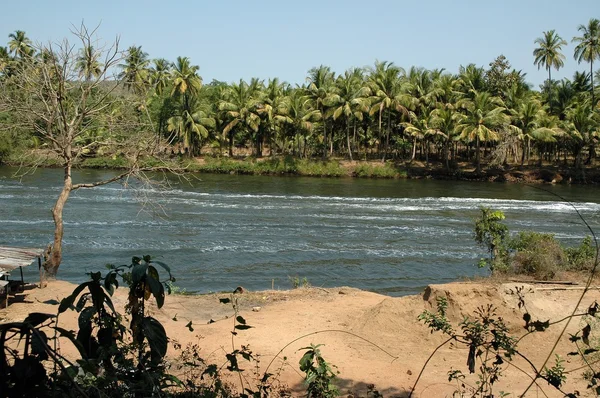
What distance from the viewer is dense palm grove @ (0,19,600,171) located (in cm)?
5269

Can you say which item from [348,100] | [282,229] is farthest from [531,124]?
[282,229]

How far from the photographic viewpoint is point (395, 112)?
59156mm

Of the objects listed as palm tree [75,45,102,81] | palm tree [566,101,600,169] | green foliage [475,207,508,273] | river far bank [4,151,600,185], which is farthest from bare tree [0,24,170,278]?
palm tree [566,101,600,169]

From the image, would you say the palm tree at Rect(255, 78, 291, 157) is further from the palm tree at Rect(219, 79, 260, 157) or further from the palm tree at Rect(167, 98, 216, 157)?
the palm tree at Rect(167, 98, 216, 157)

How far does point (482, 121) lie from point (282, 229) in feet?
93.2

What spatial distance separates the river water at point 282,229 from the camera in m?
→ 20.8

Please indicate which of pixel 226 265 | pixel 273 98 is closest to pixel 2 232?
pixel 226 265

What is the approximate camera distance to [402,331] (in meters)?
11.9

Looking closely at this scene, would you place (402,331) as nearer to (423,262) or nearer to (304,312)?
(304,312)

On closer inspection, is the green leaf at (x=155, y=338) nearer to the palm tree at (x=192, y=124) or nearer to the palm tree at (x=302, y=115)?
the palm tree at (x=302, y=115)

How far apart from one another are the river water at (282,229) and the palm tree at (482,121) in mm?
7486

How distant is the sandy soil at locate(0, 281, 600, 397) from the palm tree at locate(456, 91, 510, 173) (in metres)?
37.7

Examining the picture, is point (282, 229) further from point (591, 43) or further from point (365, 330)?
point (591, 43)

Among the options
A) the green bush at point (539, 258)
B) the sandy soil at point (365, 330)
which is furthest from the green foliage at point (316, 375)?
the green bush at point (539, 258)
